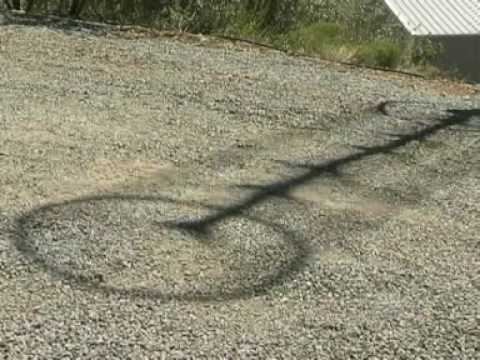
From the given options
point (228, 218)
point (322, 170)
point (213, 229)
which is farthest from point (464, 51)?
point (213, 229)

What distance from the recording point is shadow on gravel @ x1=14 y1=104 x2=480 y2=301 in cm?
492

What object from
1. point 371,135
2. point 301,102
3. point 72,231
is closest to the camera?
point 72,231

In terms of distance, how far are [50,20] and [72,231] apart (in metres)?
8.64

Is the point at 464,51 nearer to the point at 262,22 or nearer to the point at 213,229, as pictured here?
the point at 262,22

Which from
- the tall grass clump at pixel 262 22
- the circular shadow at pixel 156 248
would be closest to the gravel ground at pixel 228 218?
the circular shadow at pixel 156 248

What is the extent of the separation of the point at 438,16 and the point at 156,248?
20.6m

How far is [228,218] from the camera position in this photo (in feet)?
20.1

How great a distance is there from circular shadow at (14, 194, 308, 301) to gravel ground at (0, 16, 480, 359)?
0.04ft

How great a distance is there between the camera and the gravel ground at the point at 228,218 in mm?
4594

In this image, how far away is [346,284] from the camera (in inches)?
207

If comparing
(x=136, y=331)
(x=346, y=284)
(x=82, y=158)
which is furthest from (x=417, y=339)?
(x=82, y=158)

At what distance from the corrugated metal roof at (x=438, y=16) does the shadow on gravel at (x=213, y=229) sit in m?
15.8

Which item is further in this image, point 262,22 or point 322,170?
point 262,22

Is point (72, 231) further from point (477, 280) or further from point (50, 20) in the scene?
point (50, 20)
